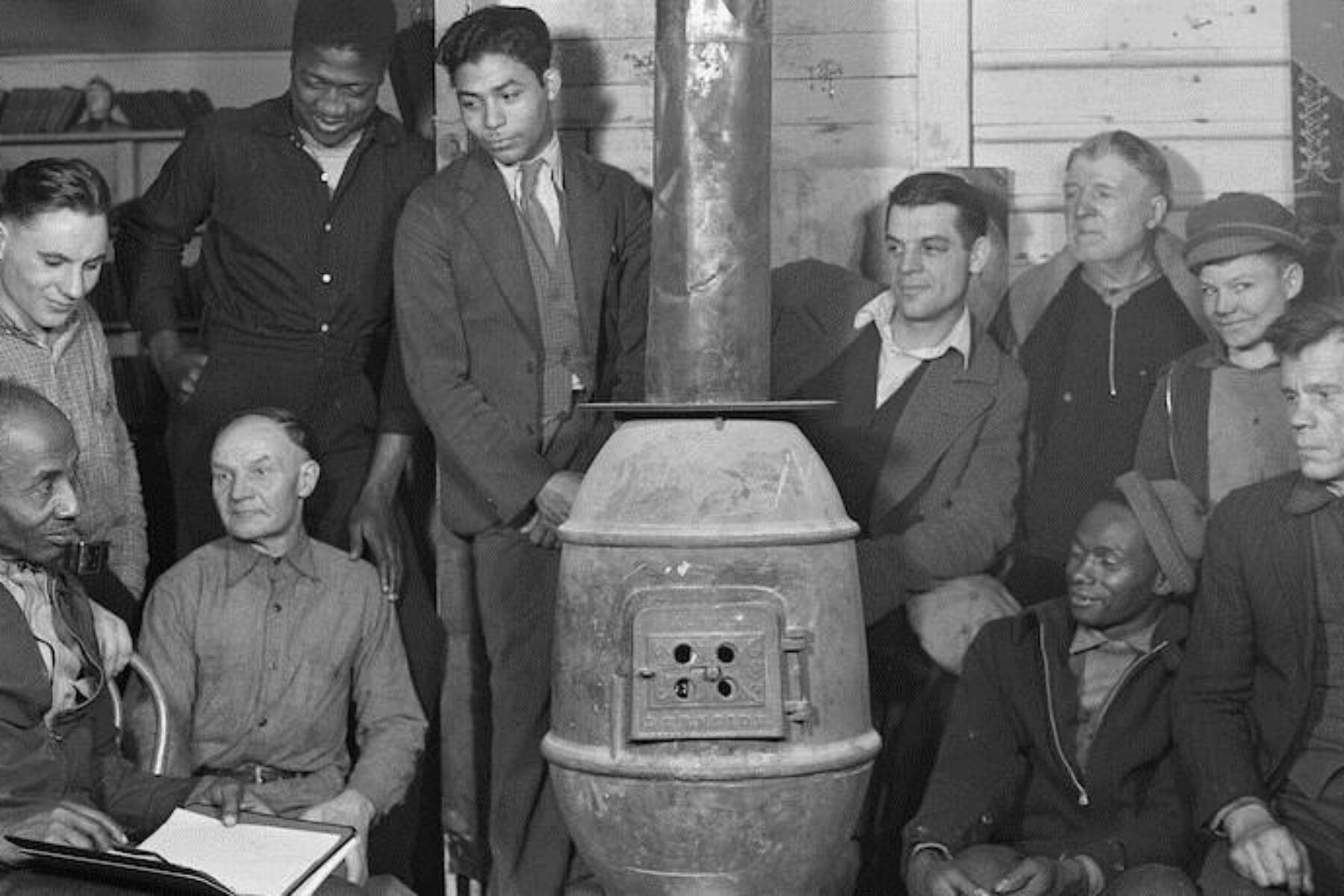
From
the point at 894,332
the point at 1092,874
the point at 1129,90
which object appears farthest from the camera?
the point at 1129,90

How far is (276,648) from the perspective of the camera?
5.06 meters

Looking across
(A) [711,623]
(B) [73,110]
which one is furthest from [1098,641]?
(B) [73,110]

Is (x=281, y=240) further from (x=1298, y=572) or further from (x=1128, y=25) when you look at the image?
(x=1298, y=572)

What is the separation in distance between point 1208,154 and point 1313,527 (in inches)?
49.9

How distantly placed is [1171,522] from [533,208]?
1.69 m

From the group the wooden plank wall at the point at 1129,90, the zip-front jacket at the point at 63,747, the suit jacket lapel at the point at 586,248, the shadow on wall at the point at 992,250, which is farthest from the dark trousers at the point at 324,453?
the wooden plank wall at the point at 1129,90

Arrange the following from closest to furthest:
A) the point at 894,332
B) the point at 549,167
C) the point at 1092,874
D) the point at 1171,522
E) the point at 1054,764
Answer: the point at 1092,874
the point at 1054,764
the point at 1171,522
the point at 549,167
the point at 894,332

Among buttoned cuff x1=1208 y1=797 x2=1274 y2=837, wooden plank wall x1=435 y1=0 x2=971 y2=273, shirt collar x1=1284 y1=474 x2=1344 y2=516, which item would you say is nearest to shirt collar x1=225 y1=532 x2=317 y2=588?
wooden plank wall x1=435 y1=0 x2=971 y2=273

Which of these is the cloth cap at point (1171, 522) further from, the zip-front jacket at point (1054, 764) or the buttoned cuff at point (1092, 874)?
the buttoned cuff at point (1092, 874)

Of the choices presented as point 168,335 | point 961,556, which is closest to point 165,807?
point 168,335

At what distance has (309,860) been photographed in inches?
157

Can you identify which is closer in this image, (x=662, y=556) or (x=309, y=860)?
(x=309, y=860)

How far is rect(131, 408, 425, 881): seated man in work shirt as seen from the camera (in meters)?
4.97

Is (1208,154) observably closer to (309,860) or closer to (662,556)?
(662,556)
